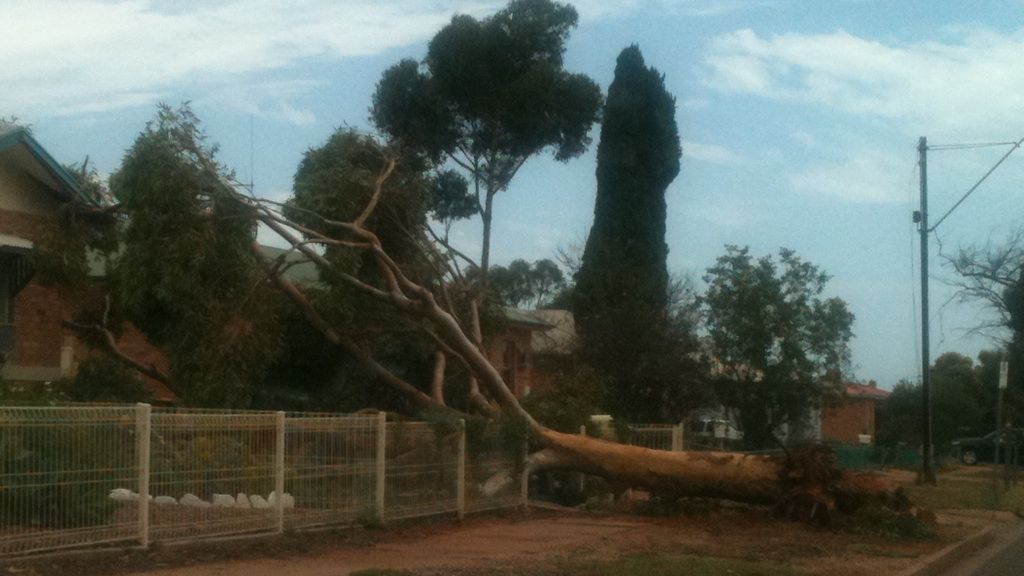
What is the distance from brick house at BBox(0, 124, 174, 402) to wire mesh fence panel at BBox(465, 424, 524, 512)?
792cm

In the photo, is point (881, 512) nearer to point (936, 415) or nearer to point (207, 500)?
Result: point (207, 500)

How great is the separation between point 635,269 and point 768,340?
6244mm

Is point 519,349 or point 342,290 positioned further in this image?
point 519,349

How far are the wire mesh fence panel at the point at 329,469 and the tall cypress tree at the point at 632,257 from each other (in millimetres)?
14600

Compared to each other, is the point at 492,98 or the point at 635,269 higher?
the point at 492,98

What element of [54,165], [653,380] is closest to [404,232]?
[54,165]

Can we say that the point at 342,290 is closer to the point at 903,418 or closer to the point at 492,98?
the point at 492,98

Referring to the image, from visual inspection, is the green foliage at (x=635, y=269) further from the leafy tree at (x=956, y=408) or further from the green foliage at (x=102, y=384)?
the leafy tree at (x=956, y=408)

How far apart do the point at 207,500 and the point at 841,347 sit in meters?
29.4

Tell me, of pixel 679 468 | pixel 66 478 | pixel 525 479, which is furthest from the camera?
pixel 525 479

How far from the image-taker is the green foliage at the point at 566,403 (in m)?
21.9

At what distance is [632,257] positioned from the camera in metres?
35.4

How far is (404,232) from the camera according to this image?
2206 cm

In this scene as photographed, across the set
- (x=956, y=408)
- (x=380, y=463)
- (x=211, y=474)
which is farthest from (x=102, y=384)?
(x=956, y=408)
